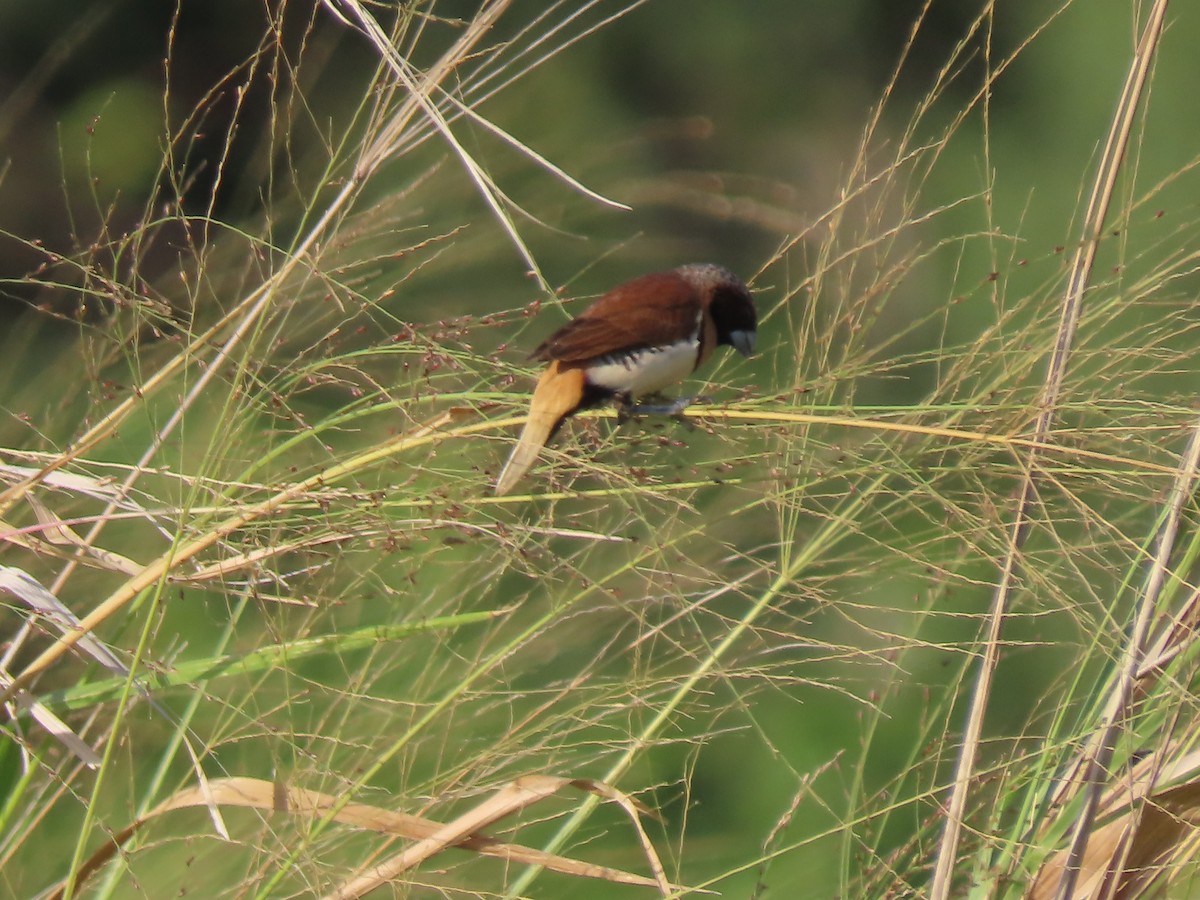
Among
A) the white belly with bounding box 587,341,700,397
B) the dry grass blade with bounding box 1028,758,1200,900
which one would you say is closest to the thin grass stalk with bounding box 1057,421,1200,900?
the dry grass blade with bounding box 1028,758,1200,900

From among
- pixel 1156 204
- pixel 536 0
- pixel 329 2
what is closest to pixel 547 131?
pixel 536 0

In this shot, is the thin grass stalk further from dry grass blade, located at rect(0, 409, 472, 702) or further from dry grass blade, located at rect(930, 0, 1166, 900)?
dry grass blade, located at rect(0, 409, 472, 702)

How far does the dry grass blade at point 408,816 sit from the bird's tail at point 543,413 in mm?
330

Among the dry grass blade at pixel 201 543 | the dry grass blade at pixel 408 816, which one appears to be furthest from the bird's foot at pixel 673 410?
the dry grass blade at pixel 408 816

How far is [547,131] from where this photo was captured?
6.23 metres

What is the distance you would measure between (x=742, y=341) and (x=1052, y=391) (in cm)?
108

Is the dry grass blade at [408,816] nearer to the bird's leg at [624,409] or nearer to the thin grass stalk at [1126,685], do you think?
the thin grass stalk at [1126,685]

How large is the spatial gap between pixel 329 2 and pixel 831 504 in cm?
72

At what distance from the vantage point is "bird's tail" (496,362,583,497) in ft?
4.91

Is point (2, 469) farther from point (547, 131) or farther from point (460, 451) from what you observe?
point (547, 131)

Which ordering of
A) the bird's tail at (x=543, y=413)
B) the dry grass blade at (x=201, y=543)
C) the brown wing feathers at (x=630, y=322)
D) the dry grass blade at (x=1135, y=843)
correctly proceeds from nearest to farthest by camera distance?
the dry grass blade at (x=201, y=543)
the dry grass blade at (x=1135, y=843)
the bird's tail at (x=543, y=413)
the brown wing feathers at (x=630, y=322)

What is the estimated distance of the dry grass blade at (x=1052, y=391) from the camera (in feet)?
4.68

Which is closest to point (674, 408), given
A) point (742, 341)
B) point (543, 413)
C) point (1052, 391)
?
point (543, 413)

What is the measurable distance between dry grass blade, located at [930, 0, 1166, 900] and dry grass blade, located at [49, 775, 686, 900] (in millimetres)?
338
